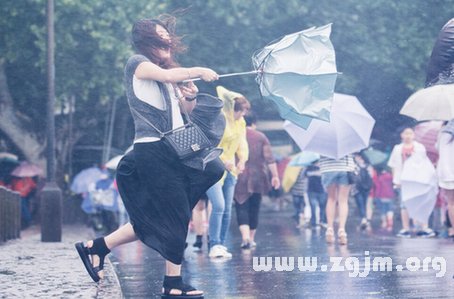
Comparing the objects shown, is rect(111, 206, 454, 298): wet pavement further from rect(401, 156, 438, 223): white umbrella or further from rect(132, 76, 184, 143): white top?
rect(401, 156, 438, 223): white umbrella

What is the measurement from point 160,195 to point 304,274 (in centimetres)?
239

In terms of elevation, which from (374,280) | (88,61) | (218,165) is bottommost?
(374,280)

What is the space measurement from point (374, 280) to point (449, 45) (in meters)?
1.98

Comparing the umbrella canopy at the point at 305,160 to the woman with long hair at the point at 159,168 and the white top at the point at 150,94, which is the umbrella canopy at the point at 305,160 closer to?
the woman with long hair at the point at 159,168

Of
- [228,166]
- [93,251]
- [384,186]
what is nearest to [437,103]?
[228,166]

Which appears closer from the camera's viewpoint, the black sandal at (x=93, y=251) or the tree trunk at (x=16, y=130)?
the black sandal at (x=93, y=251)

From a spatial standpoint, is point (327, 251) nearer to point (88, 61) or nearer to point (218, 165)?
point (218, 165)


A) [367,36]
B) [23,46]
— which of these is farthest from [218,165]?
[367,36]

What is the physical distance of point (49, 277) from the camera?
8.76 meters

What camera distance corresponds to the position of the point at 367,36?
26.7 meters

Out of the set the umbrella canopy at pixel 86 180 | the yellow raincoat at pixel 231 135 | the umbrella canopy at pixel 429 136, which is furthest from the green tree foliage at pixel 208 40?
the yellow raincoat at pixel 231 135

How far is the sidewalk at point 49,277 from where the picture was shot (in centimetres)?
757

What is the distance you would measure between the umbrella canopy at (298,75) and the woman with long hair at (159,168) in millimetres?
872

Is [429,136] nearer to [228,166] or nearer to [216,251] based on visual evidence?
[228,166]
